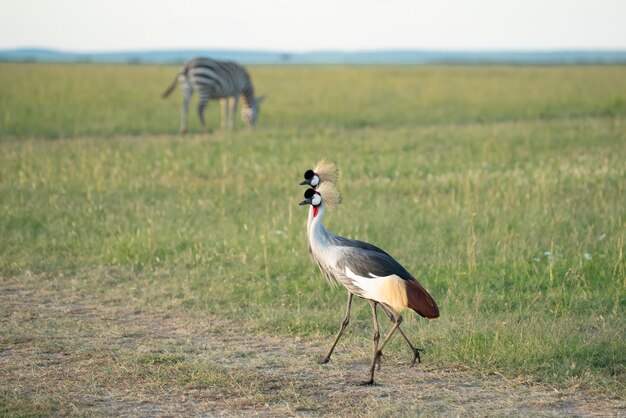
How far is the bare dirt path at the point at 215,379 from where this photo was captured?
5.20 m

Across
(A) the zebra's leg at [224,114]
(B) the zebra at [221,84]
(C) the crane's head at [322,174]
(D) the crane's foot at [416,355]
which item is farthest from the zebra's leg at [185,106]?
(D) the crane's foot at [416,355]

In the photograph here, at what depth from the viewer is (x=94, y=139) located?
18000 millimetres

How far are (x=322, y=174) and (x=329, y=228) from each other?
4311 mm

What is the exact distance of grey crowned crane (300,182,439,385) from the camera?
218 inches

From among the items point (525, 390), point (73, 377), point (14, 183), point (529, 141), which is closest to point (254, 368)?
point (73, 377)

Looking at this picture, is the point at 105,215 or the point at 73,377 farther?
the point at 105,215

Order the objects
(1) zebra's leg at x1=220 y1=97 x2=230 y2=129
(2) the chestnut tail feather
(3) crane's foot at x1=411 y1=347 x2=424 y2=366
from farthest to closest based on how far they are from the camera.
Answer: (1) zebra's leg at x1=220 y1=97 x2=230 y2=129 → (3) crane's foot at x1=411 y1=347 x2=424 y2=366 → (2) the chestnut tail feather

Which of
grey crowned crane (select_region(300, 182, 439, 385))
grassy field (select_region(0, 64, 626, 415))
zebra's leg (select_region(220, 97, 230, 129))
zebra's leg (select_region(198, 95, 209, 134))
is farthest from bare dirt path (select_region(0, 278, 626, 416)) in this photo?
zebra's leg (select_region(220, 97, 230, 129))

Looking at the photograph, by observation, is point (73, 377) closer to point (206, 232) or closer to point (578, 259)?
point (206, 232)

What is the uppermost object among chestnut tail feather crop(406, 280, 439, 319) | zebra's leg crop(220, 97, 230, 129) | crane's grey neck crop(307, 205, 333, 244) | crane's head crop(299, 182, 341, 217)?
crane's head crop(299, 182, 341, 217)

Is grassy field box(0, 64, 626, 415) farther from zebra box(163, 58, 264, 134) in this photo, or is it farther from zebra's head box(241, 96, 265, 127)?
zebra's head box(241, 96, 265, 127)

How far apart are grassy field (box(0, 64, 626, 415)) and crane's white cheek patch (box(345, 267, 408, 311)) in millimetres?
674

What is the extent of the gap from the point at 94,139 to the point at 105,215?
25.3 feet

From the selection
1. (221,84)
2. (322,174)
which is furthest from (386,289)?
(221,84)
